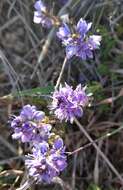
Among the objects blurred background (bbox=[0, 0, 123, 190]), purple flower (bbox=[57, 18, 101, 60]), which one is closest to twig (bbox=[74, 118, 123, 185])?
blurred background (bbox=[0, 0, 123, 190])

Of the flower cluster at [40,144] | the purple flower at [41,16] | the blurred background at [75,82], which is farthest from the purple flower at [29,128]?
the purple flower at [41,16]

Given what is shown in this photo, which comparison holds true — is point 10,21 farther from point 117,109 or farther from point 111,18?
point 117,109

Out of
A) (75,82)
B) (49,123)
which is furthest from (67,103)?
(75,82)

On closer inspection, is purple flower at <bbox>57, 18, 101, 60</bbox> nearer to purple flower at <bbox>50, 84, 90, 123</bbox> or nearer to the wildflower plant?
the wildflower plant

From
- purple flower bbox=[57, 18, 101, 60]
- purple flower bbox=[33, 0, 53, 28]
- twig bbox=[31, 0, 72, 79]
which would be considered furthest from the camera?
A: twig bbox=[31, 0, 72, 79]

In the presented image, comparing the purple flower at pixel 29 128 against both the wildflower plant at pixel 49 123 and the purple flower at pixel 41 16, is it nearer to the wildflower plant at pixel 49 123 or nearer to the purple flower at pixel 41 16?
the wildflower plant at pixel 49 123
